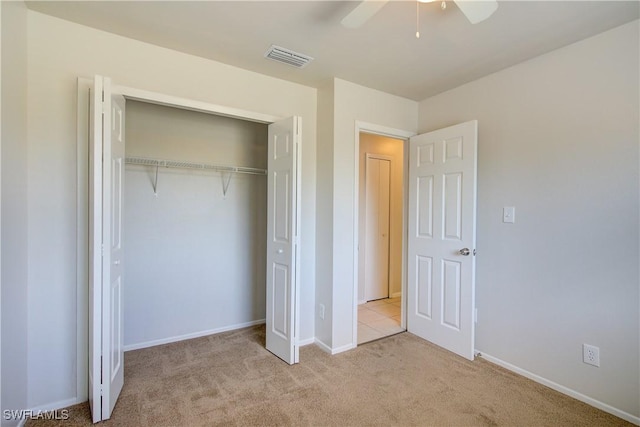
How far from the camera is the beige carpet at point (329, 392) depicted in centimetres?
195

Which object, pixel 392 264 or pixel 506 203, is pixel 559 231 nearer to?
pixel 506 203

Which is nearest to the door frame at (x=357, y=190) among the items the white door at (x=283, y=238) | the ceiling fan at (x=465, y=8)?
the white door at (x=283, y=238)

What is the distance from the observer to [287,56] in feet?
8.03

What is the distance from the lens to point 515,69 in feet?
8.35

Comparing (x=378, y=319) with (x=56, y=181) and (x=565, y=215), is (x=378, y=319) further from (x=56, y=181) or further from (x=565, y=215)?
(x=56, y=181)

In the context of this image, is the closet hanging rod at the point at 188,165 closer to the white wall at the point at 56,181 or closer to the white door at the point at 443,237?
the white wall at the point at 56,181

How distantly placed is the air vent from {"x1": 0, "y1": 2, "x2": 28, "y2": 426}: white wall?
58.2 inches

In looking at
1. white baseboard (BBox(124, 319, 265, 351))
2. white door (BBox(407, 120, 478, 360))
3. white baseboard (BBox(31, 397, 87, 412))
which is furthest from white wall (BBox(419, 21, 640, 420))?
white baseboard (BBox(31, 397, 87, 412))

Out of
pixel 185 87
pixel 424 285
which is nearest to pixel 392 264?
pixel 424 285

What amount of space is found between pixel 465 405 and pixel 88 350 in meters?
2.54

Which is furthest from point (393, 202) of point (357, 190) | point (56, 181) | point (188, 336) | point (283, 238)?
point (56, 181)

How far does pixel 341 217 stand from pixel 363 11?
1.72 meters

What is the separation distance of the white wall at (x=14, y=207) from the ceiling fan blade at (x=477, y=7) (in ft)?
7.36

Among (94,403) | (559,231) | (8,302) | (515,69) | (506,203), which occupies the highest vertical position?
(515,69)
